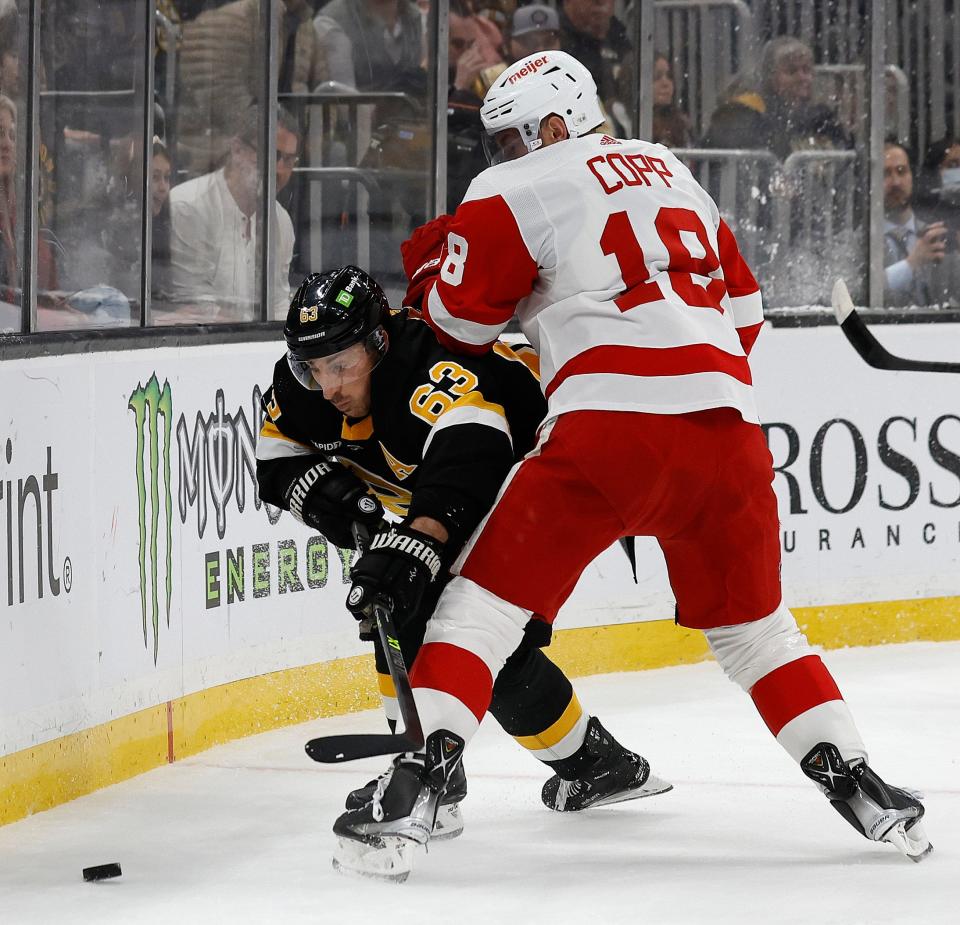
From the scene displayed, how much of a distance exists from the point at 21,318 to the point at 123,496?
424 millimetres

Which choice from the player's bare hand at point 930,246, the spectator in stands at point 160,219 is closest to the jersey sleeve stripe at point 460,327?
the spectator in stands at point 160,219

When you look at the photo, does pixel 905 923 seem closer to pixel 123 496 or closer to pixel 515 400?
pixel 515 400

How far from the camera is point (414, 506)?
2.86 meters

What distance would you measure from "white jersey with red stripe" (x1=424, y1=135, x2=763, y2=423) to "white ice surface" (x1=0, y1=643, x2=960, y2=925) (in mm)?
735

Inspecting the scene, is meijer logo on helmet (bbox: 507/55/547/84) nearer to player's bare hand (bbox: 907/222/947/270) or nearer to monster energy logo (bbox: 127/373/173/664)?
monster energy logo (bbox: 127/373/173/664)

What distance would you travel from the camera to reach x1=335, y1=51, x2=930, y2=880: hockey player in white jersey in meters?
2.77

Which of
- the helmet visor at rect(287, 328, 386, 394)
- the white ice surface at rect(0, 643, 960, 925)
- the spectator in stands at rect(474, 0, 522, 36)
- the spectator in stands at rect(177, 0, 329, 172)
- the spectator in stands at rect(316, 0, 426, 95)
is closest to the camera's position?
the white ice surface at rect(0, 643, 960, 925)

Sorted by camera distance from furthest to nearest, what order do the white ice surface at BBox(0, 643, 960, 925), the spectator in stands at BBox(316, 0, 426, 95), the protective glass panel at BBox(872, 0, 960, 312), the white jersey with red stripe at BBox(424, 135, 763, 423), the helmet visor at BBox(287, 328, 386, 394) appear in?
the protective glass panel at BBox(872, 0, 960, 312) → the spectator in stands at BBox(316, 0, 426, 95) → the helmet visor at BBox(287, 328, 386, 394) → the white jersey with red stripe at BBox(424, 135, 763, 423) → the white ice surface at BBox(0, 643, 960, 925)

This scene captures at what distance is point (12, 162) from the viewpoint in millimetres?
3768

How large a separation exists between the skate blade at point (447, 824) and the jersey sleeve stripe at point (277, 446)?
2.16 feet

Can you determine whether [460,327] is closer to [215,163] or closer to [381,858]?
[381,858]

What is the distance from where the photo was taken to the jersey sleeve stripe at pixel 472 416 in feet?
9.37

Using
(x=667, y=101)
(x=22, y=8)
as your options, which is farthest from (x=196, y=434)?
(x=667, y=101)

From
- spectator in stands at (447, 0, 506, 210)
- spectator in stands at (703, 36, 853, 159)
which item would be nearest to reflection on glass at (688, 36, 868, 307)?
spectator in stands at (703, 36, 853, 159)
